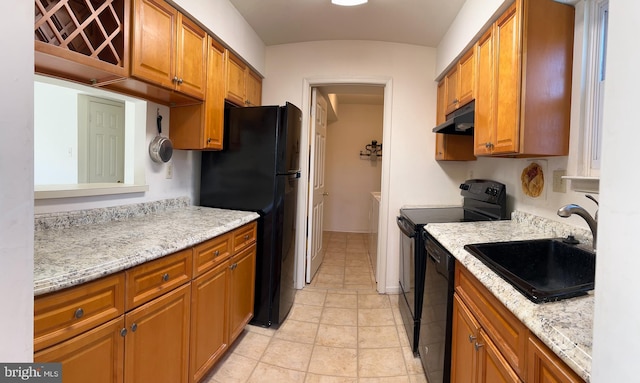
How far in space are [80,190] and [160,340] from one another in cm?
88

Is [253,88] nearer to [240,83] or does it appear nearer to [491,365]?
[240,83]

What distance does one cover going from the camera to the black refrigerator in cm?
204

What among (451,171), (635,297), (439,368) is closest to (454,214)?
(451,171)

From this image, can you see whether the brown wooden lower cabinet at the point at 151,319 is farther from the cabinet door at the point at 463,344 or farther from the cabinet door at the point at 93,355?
the cabinet door at the point at 463,344

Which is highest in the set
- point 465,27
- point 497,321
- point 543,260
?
point 465,27

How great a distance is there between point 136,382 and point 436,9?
114 inches

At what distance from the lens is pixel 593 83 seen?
1.30 metres

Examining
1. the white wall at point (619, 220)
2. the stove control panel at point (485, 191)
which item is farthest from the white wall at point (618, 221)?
the stove control panel at point (485, 191)

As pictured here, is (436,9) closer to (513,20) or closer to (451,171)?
(513,20)

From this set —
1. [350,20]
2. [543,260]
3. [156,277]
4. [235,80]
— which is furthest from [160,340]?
[350,20]

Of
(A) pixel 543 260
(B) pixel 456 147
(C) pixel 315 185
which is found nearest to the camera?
(A) pixel 543 260

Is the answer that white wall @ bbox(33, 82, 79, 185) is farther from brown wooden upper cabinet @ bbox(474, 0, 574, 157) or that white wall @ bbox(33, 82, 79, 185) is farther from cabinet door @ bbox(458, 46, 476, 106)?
brown wooden upper cabinet @ bbox(474, 0, 574, 157)

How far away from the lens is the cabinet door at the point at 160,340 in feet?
3.45

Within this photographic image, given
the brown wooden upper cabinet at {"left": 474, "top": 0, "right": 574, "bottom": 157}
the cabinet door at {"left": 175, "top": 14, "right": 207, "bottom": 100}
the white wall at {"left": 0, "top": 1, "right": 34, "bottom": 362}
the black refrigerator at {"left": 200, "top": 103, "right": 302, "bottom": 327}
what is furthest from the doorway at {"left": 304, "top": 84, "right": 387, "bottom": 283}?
the white wall at {"left": 0, "top": 1, "right": 34, "bottom": 362}
